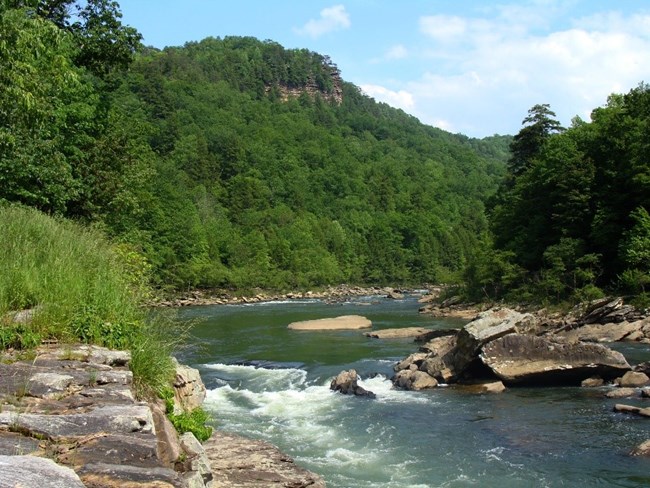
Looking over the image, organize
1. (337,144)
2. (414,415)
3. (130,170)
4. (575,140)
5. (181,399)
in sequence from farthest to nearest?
(337,144) → (575,140) → (130,170) → (414,415) → (181,399)

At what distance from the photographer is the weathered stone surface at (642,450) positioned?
12.4 metres

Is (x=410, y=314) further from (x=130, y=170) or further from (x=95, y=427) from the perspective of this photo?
(x=95, y=427)

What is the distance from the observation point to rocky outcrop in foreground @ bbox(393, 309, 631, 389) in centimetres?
1973

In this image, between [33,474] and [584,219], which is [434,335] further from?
[33,474]

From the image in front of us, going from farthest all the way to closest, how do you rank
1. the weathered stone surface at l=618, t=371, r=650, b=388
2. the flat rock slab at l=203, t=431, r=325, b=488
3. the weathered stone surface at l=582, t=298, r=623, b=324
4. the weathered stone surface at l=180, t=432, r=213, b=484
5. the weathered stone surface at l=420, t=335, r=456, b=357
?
the weathered stone surface at l=582, t=298, r=623, b=324, the weathered stone surface at l=420, t=335, r=456, b=357, the weathered stone surface at l=618, t=371, r=650, b=388, the flat rock slab at l=203, t=431, r=325, b=488, the weathered stone surface at l=180, t=432, r=213, b=484

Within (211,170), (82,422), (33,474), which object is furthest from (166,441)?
(211,170)

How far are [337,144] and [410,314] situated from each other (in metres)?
120

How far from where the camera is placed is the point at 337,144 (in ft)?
540

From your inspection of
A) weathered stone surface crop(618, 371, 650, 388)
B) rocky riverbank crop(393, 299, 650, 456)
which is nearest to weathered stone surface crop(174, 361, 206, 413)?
rocky riverbank crop(393, 299, 650, 456)

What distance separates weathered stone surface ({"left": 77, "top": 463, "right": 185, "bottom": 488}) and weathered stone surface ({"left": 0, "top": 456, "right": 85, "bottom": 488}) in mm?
382

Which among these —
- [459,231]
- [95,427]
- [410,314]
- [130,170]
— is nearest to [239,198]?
[459,231]

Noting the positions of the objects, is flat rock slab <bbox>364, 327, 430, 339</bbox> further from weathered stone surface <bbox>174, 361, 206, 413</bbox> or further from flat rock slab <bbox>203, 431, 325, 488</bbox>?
flat rock slab <bbox>203, 431, 325, 488</bbox>

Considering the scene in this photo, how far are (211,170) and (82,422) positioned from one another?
4978 inches

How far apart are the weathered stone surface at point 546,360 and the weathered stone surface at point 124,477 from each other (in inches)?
692
